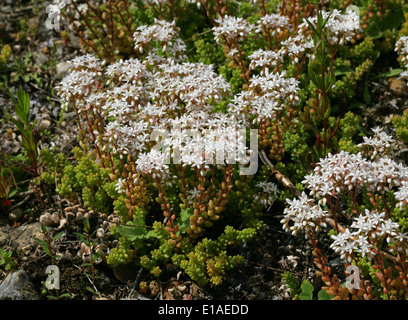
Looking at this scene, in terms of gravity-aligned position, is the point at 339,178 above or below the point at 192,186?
above

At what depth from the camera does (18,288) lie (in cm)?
356

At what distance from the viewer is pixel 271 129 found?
165 inches

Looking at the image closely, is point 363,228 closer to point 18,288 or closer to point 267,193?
point 267,193

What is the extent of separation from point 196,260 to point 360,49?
2.98 meters

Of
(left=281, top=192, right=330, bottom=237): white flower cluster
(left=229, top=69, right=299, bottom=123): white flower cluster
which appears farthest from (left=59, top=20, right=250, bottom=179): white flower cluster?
(left=281, top=192, right=330, bottom=237): white flower cluster

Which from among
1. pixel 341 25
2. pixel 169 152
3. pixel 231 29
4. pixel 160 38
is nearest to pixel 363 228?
pixel 169 152

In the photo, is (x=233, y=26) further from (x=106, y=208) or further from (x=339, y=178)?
(x=106, y=208)

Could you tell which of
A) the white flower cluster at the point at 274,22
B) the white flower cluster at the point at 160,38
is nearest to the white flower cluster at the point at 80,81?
the white flower cluster at the point at 160,38

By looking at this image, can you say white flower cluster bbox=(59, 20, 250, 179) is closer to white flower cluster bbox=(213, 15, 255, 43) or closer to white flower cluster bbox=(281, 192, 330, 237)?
white flower cluster bbox=(213, 15, 255, 43)

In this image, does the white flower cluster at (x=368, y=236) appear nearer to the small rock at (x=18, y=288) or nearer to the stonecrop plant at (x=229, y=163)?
the stonecrop plant at (x=229, y=163)

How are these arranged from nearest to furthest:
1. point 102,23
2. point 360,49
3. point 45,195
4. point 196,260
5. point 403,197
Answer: point 403,197 < point 196,260 < point 45,195 < point 360,49 < point 102,23

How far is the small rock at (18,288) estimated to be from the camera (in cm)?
351

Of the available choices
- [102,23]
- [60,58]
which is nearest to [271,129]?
[102,23]

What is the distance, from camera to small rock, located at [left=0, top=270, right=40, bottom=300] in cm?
351
